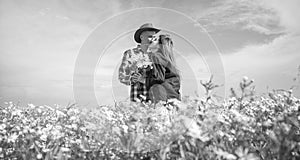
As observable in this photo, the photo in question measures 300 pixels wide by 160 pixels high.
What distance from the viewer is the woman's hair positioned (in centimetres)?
538

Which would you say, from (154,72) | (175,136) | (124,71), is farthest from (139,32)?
(175,136)

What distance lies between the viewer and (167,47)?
→ 5418mm

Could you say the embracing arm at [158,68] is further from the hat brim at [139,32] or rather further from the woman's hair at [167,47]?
the hat brim at [139,32]

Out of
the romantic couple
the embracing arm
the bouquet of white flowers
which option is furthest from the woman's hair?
the bouquet of white flowers

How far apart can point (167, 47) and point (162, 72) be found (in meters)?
0.45

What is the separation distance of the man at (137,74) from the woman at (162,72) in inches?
6.4

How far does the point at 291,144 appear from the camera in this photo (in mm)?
2566

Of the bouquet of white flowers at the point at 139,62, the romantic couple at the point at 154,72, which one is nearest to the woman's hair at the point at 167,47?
the romantic couple at the point at 154,72

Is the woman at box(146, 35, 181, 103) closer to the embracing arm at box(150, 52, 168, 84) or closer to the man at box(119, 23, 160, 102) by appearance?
the embracing arm at box(150, 52, 168, 84)

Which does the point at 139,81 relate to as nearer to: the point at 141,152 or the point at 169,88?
the point at 169,88

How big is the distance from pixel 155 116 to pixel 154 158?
0.58 meters

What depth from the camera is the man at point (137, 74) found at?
18.9 feet

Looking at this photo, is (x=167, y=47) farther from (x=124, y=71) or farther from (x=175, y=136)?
(x=175, y=136)

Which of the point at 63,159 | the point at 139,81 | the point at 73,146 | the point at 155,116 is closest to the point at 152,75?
the point at 139,81
